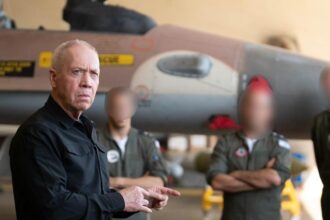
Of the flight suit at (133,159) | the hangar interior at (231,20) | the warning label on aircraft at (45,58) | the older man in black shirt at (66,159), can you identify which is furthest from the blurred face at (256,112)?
the hangar interior at (231,20)

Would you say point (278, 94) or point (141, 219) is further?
point (278, 94)

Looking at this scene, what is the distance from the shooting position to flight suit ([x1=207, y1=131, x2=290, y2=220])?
87.4 inches

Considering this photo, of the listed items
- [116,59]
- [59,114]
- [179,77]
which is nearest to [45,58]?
[116,59]

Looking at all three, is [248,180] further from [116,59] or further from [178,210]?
[178,210]

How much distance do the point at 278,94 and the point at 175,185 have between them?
275 cm

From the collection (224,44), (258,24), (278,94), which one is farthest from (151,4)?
(278,94)

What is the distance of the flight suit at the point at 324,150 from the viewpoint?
220cm

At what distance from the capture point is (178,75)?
307 cm

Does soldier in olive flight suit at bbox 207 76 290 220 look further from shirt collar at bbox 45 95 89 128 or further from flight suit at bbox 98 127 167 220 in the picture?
shirt collar at bbox 45 95 89 128

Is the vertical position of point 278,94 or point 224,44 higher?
point 224,44

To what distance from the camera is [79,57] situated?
4.32ft

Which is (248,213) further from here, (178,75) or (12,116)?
(12,116)

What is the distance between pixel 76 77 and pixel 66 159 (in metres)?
0.20

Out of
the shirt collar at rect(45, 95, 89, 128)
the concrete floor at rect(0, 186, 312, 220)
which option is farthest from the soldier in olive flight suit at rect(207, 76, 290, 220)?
the concrete floor at rect(0, 186, 312, 220)
